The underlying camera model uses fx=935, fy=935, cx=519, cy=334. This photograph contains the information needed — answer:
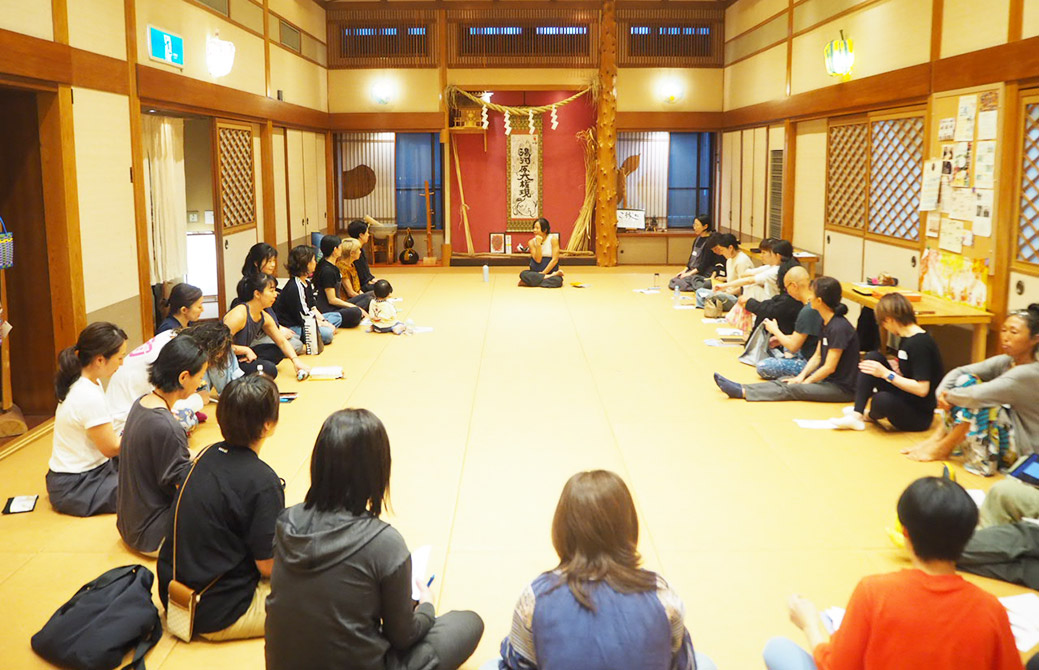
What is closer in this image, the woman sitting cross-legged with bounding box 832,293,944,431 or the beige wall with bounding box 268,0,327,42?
the woman sitting cross-legged with bounding box 832,293,944,431

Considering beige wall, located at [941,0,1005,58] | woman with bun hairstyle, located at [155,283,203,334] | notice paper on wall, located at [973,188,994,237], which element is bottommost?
woman with bun hairstyle, located at [155,283,203,334]

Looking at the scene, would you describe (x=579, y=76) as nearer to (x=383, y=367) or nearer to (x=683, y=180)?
(x=683, y=180)

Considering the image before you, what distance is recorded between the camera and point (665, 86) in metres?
13.5

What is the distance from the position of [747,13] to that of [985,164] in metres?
6.73

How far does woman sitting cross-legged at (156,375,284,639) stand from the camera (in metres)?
2.90

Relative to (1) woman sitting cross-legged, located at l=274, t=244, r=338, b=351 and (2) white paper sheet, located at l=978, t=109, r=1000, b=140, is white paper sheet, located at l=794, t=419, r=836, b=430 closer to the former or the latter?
(2) white paper sheet, located at l=978, t=109, r=1000, b=140

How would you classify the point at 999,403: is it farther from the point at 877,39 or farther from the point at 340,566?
the point at 877,39

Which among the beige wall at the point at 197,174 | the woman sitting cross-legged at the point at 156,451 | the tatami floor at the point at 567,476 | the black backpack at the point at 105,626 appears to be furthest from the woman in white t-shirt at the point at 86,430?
the beige wall at the point at 197,174

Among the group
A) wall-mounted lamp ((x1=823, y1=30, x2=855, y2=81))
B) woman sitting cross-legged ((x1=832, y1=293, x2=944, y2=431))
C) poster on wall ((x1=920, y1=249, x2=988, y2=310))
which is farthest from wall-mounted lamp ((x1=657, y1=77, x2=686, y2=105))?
woman sitting cross-legged ((x1=832, y1=293, x2=944, y2=431))

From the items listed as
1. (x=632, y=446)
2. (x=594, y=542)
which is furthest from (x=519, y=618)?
(x=632, y=446)

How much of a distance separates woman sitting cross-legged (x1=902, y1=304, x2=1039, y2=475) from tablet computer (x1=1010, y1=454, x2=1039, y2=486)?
0.46m

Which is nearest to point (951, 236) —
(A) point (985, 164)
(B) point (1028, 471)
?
(A) point (985, 164)

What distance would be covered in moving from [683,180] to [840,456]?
9538mm

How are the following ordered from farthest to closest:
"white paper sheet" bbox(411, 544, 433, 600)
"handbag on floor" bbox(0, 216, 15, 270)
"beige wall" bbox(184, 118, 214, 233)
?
1. "beige wall" bbox(184, 118, 214, 233)
2. "handbag on floor" bbox(0, 216, 15, 270)
3. "white paper sheet" bbox(411, 544, 433, 600)
